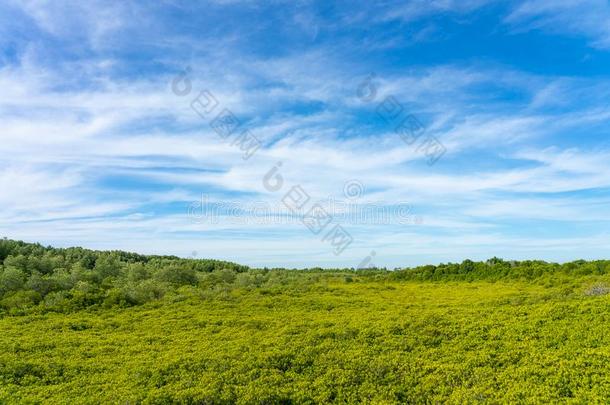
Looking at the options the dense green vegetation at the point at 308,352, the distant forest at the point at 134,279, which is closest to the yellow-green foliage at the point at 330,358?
the dense green vegetation at the point at 308,352

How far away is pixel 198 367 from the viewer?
1633 cm

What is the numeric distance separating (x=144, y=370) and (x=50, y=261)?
149 ft

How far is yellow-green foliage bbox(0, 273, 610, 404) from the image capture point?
13.6m

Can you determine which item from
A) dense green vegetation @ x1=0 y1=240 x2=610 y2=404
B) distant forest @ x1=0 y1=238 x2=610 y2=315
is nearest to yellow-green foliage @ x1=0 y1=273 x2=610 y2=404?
dense green vegetation @ x1=0 y1=240 x2=610 y2=404

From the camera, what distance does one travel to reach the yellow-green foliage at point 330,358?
44.5 ft

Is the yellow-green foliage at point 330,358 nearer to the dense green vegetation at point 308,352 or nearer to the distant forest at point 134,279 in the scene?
the dense green vegetation at point 308,352

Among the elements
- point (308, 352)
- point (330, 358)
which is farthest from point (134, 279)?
point (330, 358)

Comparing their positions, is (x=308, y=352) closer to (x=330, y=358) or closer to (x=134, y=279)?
(x=330, y=358)

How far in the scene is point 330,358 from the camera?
54.1 ft

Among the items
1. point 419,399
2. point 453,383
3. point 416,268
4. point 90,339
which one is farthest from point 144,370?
point 416,268

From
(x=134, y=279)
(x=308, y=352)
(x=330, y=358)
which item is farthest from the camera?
(x=134, y=279)

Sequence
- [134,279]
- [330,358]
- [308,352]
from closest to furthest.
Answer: [330,358] < [308,352] < [134,279]

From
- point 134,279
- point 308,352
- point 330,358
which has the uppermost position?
point 134,279

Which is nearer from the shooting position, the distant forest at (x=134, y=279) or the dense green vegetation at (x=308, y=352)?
the dense green vegetation at (x=308, y=352)
